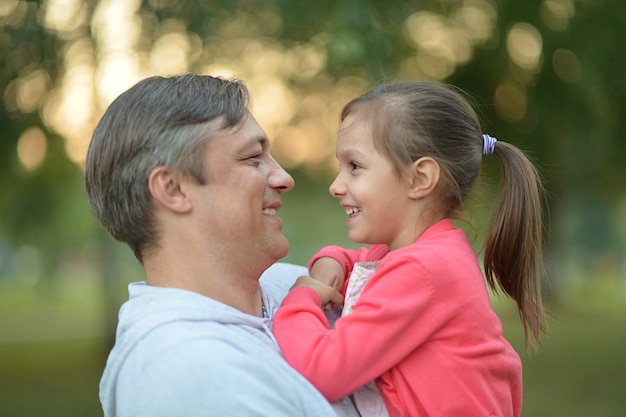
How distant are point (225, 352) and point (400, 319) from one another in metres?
0.46

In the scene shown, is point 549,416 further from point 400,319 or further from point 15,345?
point 15,345

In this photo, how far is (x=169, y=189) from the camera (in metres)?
2.43

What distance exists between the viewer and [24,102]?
349 inches

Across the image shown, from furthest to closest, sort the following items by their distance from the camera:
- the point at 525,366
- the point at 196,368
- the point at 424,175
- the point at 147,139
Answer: the point at 525,366
the point at 424,175
the point at 147,139
the point at 196,368

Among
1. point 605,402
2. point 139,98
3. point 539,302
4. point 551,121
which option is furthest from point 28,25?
point 605,402

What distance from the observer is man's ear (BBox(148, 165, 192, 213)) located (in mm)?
2414

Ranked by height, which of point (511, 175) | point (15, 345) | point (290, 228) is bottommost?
point (290, 228)

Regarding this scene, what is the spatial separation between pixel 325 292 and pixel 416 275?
1.30ft

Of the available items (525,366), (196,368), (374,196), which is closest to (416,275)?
(374,196)

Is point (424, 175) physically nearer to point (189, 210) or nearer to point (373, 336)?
point (373, 336)

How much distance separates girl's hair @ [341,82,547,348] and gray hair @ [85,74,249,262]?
449 millimetres

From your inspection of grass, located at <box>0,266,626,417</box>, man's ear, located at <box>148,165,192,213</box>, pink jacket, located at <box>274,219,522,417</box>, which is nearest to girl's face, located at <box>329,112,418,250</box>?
pink jacket, located at <box>274,219,522,417</box>

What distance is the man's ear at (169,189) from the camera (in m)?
2.41

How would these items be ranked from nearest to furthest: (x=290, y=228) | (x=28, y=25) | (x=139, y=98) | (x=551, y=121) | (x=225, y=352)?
(x=225, y=352)
(x=139, y=98)
(x=28, y=25)
(x=551, y=121)
(x=290, y=228)
